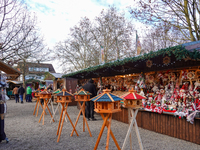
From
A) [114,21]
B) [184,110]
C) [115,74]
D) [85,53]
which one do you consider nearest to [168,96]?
[184,110]

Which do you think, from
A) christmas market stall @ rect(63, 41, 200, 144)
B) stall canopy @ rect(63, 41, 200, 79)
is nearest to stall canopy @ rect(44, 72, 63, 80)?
stall canopy @ rect(63, 41, 200, 79)

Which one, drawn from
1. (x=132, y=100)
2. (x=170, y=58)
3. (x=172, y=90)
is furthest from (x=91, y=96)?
(x=132, y=100)

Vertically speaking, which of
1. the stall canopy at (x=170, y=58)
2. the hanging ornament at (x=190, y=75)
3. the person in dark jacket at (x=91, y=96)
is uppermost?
the stall canopy at (x=170, y=58)

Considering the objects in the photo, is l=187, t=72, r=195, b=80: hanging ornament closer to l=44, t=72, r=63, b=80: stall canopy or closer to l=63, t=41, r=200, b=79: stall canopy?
l=63, t=41, r=200, b=79: stall canopy

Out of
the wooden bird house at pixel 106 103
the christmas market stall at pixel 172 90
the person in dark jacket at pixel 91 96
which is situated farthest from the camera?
the person in dark jacket at pixel 91 96

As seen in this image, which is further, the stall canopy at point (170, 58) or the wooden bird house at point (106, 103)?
the stall canopy at point (170, 58)

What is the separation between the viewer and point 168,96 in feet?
19.5

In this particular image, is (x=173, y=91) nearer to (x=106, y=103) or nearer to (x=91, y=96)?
(x=106, y=103)

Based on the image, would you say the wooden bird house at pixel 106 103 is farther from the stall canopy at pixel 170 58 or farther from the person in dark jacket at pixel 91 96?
the person in dark jacket at pixel 91 96

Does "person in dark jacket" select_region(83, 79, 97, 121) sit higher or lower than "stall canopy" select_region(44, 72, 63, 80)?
lower

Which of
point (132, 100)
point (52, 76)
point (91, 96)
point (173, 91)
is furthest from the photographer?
point (52, 76)

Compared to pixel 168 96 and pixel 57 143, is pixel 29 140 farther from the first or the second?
pixel 168 96

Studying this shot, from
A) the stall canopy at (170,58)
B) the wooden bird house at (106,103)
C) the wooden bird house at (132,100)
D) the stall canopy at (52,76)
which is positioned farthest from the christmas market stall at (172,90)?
the stall canopy at (52,76)

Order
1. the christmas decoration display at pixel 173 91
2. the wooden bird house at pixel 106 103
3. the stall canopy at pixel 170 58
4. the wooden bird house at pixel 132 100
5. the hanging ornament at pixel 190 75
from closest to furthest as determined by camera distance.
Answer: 1. the wooden bird house at pixel 106 103
2. the wooden bird house at pixel 132 100
3. the stall canopy at pixel 170 58
4. the christmas decoration display at pixel 173 91
5. the hanging ornament at pixel 190 75
